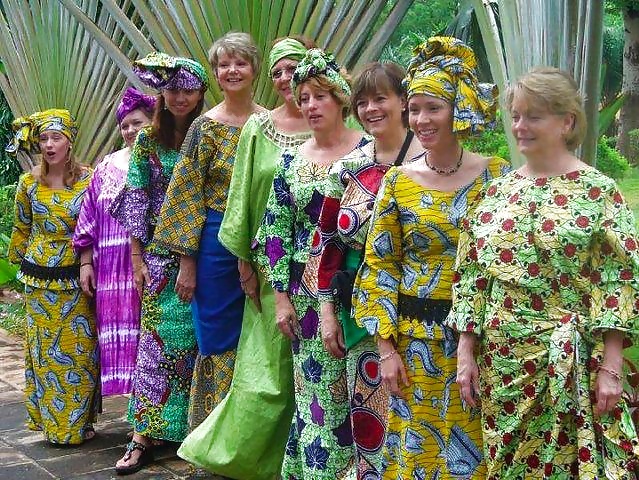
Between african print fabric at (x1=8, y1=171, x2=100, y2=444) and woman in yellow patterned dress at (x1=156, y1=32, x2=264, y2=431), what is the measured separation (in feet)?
3.03

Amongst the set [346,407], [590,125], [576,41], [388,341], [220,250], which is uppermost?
[576,41]

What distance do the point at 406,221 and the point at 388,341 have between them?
0.37 metres

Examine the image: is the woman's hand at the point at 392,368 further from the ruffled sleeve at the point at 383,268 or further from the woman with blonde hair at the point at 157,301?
the woman with blonde hair at the point at 157,301

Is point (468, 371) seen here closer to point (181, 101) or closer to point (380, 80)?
point (380, 80)

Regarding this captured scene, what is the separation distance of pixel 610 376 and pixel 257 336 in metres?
1.87

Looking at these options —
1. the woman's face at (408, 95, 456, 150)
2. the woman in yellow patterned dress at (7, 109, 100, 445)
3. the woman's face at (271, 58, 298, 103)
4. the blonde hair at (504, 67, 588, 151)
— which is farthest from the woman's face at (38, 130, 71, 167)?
the blonde hair at (504, 67, 588, 151)

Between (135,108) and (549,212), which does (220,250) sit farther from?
(549,212)

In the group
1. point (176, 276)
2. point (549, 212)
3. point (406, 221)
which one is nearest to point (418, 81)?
point (406, 221)

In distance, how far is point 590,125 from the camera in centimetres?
313

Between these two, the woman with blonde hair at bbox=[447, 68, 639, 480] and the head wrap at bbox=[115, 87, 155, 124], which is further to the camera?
the head wrap at bbox=[115, 87, 155, 124]

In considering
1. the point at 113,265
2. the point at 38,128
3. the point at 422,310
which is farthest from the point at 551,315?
the point at 38,128

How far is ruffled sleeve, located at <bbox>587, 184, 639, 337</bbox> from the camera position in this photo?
101 inches

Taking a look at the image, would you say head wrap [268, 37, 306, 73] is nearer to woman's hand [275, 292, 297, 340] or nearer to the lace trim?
the lace trim

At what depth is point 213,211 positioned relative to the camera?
4.45m
